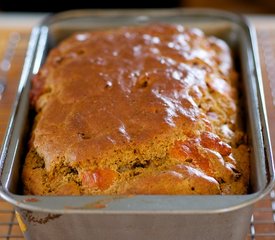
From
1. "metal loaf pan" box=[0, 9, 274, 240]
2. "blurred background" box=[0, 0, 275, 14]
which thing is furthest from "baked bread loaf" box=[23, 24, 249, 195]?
"blurred background" box=[0, 0, 275, 14]

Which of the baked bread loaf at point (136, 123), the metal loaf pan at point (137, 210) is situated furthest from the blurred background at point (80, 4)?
the metal loaf pan at point (137, 210)

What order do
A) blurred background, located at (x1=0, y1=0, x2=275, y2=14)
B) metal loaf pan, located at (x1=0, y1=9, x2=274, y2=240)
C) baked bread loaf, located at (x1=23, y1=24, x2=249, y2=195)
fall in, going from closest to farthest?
metal loaf pan, located at (x1=0, y1=9, x2=274, y2=240) → baked bread loaf, located at (x1=23, y1=24, x2=249, y2=195) → blurred background, located at (x1=0, y1=0, x2=275, y2=14)

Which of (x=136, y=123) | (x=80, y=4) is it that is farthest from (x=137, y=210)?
(x=80, y=4)

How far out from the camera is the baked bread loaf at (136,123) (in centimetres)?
131

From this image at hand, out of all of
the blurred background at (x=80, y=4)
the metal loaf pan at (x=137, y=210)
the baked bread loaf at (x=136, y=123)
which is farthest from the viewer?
the blurred background at (x=80, y=4)

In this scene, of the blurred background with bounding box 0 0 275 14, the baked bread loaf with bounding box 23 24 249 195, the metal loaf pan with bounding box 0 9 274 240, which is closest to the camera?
the metal loaf pan with bounding box 0 9 274 240

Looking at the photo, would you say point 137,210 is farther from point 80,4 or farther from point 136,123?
point 80,4

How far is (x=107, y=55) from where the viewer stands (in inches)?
67.6

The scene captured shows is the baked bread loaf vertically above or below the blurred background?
above

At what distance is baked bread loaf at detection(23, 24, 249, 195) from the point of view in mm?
1310

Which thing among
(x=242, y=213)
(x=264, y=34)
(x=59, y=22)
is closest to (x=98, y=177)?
(x=242, y=213)

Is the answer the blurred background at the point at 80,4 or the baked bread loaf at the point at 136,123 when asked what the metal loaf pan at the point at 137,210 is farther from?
the blurred background at the point at 80,4

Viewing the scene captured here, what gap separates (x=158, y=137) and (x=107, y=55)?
1.55 ft

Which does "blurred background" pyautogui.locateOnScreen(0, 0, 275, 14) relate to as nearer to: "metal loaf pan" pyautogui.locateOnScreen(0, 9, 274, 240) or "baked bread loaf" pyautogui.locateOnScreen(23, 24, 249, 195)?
"baked bread loaf" pyautogui.locateOnScreen(23, 24, 249, 195)
